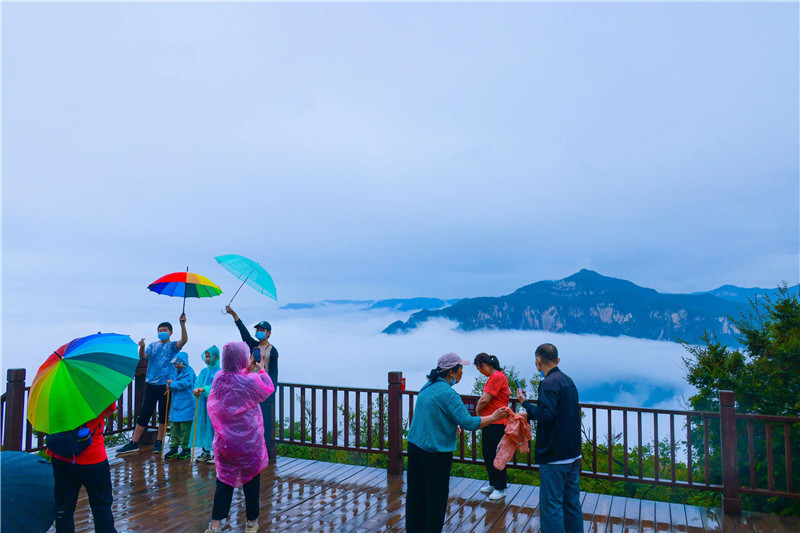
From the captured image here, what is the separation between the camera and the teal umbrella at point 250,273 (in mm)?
6906

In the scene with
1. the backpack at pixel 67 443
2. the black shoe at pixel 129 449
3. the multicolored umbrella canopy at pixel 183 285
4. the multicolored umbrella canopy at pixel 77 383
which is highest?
the multicolored umbrella canopy at pixel 183 285

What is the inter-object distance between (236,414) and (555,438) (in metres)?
2.65

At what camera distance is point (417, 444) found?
3.90 m

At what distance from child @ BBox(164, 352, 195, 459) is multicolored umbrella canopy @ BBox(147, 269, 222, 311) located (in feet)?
3.16

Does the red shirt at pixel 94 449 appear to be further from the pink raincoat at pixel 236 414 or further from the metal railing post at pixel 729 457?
the metal railing post at pixel 729 457

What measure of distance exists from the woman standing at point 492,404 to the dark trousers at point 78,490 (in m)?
3.12

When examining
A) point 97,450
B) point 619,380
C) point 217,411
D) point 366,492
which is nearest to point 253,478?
point 217,411

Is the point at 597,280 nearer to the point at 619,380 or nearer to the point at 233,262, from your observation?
the point at 619,380

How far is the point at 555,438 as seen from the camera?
12.9 feet

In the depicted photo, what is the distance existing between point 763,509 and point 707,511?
1711 mm

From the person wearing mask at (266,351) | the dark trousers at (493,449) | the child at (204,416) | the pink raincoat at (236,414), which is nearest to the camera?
the pink raincoat at (236,414)

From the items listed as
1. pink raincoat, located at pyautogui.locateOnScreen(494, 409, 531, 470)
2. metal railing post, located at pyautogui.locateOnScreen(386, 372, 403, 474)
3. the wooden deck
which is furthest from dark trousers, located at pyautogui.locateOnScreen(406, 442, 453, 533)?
metal railing post, located at pyautogui.locateOnScreen(386, 372, 403, 474)

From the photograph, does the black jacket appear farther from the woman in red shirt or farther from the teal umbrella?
the teal umbrella

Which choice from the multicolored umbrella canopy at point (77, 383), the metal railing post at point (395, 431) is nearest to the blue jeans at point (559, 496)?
the metal railing post at point (395, 431)
